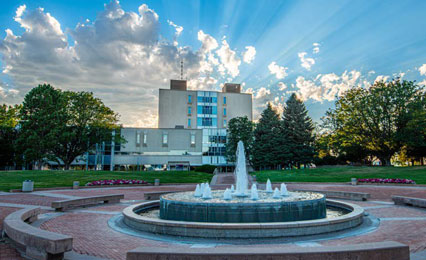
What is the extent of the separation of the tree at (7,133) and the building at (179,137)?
1323cm

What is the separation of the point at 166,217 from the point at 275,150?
4644 centimetres

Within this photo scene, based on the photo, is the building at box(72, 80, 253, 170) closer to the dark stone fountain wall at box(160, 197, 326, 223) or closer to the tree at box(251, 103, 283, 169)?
the tree at box(251, 103, 283, 169)

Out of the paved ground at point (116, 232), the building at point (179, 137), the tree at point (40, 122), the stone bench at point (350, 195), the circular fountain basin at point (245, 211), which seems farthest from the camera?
the building at point (179, 137)

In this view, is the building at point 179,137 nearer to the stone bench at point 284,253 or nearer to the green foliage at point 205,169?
the green foliage at point 205,169

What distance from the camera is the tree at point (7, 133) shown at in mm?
50725

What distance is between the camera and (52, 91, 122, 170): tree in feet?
151

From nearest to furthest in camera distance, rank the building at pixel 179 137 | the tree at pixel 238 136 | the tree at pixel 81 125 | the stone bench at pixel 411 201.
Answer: the stone bench at pixel 411 201 < the tree at pixel 81 125 < the tree at pixel 238 136 < the building at pixel 179 137

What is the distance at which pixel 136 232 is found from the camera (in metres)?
9.14

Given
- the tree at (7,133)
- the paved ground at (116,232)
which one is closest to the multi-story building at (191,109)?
the tree at (7,133)

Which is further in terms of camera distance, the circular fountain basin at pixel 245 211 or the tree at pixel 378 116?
the tree at pixel 378 116

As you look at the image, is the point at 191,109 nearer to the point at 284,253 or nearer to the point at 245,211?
the point at 245,211

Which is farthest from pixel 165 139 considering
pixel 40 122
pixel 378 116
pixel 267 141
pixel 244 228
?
pixel 244 228

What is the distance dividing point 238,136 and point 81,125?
29.4 m

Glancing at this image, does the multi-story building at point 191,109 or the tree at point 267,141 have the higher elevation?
the multi-story building at point 191,109
